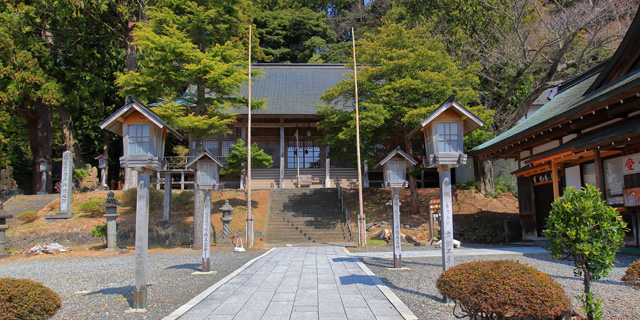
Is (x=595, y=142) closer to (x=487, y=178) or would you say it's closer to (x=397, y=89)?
(x=397, y=89)

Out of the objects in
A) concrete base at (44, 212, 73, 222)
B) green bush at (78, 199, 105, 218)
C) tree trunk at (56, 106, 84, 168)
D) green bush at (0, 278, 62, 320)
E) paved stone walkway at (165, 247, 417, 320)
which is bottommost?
paved stone walkway at (165, 247, 417, 320)

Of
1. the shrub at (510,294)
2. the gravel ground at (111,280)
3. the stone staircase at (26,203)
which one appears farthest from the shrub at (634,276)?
the stone staircase at (26,203)

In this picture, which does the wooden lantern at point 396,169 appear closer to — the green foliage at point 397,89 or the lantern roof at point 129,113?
the lantern roof at point 129,113

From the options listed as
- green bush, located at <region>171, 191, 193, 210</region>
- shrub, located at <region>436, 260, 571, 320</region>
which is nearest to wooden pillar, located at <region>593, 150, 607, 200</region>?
shrub, located at <region>436, 260, 571, 320</region>

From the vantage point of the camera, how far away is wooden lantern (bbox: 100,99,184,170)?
6762 mm

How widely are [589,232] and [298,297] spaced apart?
13.7 feet

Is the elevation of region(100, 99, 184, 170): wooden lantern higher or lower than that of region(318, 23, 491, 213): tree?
lower

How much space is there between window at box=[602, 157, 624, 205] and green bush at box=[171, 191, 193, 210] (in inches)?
705

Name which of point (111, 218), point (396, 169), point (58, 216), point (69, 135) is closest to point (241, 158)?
point (111, 218)

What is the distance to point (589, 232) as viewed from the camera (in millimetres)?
4531

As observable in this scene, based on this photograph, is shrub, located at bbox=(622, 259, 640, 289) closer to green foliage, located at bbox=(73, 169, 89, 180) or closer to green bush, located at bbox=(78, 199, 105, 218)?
green bush, located at bbox=(78, 199, 105, 218)

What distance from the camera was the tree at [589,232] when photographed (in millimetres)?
4484

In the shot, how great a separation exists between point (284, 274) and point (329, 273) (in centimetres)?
100

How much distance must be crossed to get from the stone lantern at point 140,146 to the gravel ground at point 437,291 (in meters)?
4.37
